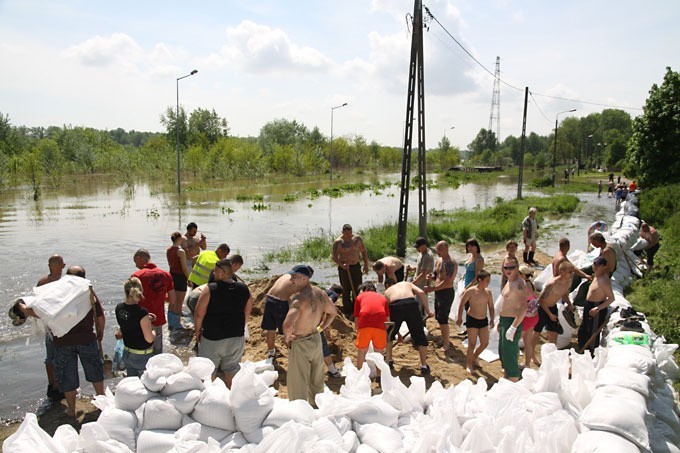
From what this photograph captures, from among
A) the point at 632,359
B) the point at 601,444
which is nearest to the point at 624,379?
the point at 632,359

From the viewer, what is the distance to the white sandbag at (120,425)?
10.8 ft

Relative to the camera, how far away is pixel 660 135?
78.5 feet

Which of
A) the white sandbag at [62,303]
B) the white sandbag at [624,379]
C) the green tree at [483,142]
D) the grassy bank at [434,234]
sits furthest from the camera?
the green tree at [483,142]

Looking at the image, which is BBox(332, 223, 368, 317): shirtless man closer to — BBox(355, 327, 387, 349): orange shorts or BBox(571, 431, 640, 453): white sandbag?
BBox(355, 327, 387, 349): orange shorts

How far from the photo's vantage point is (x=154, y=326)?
18.3 ft

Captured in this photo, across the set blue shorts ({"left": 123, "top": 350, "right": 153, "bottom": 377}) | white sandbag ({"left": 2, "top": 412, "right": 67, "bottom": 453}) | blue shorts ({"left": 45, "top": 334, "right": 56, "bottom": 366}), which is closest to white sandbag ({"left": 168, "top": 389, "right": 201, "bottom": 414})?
white sandbag ({"left": 2, "top": 412, "right": 67, "bottom": 453})

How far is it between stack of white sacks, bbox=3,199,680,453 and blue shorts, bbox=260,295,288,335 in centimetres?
194

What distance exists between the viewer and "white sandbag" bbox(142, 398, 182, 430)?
3.43m

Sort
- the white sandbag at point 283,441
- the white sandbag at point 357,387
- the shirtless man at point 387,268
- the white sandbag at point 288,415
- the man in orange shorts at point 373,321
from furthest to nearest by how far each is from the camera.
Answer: the shirtless man at point 387,268 < the man in orange shorts at point 373,321 < the white sandbag at point 357,387 < the white sandbag at point 288,415 < the white sandbag at point 283,441

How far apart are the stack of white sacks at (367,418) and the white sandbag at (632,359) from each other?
17 cm

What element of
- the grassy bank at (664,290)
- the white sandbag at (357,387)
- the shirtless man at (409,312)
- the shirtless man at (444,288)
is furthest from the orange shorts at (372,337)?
the grassy bank at (664,290)

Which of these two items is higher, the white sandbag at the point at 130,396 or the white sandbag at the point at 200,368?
the white sandbag at the point at 200,368

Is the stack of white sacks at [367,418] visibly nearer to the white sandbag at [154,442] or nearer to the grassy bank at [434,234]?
the white sandbag at [154,442]

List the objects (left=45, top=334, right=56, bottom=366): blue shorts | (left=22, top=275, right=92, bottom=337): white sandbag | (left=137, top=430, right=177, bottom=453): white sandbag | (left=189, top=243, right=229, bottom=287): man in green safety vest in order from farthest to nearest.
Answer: (left=189, top=243, right=229, bottom=287): man in green safety vest < (left=45, top=334, right=56, bottom=366): blue shorts < (left=22, top=275, right=92, bottom=337): white sandbag < (left=137, top=430, right=177, bottom=453): white sandbag
